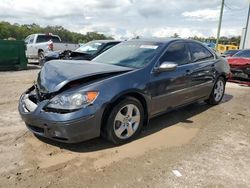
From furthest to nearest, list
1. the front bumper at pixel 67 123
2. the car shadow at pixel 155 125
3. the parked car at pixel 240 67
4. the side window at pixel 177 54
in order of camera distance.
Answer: the parked car at pixel 240 67 → the side window at pixel 177 54 → the car shadow at pixel 155 125 → the front bumper at pixel 67 123

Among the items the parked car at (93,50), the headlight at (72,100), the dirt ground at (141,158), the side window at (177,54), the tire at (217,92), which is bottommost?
the dirt ground at (141,158)

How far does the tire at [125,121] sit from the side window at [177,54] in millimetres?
1009

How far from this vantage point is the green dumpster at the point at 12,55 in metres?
13.2

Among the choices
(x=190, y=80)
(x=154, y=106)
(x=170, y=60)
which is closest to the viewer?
(x=154, y=106)

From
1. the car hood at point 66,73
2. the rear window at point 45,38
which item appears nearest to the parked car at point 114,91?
the car hood at point 66,73

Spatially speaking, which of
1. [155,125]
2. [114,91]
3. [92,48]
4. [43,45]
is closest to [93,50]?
[92,48]

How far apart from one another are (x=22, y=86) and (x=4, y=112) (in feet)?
10.3

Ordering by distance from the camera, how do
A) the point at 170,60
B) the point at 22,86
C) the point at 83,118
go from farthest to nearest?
the point at 22,86 → the point at 170,60 → the point at 83,118

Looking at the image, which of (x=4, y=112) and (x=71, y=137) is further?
(x=4, y=112)

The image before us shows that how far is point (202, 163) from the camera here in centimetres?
357

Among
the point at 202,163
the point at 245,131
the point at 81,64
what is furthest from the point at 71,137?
the point at 245,131

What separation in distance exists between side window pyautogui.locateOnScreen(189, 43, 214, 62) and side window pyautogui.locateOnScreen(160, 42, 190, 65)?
230 mm

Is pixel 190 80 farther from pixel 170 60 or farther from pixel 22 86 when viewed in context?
pixel 22 86

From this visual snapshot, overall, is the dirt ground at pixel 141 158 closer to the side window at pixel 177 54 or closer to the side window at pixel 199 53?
the side window at pixel 177 54
